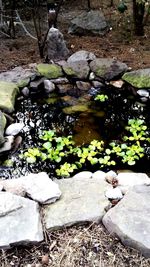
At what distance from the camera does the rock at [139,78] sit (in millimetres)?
4629

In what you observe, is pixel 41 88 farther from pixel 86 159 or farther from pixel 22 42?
pixel 86 159

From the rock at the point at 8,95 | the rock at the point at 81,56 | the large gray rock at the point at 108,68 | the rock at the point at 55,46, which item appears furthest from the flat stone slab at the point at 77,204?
the rock at the point at 55,46

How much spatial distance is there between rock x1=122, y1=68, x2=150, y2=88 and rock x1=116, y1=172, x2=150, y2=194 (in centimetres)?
186

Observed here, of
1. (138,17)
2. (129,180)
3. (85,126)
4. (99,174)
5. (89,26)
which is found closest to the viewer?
(129,180)

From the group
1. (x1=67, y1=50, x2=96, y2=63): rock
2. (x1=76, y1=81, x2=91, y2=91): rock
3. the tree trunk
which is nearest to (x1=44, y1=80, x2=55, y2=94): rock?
(x1=76, y1=81, x2=91, y2=91): rock

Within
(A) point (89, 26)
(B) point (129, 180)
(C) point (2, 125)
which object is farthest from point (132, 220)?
(A) point (89, 26)

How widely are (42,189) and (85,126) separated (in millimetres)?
1479

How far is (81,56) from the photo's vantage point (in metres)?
5.12

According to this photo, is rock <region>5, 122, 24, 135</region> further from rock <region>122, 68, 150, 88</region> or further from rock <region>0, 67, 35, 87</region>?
rock <region>122, 68, 150, 88</region>

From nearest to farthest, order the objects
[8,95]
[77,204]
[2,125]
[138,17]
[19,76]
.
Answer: [77,204] → [2,125] → [8,95] → [19,76] → [138,17]

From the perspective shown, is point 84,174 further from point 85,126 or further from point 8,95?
point 8,95

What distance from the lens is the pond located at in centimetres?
346

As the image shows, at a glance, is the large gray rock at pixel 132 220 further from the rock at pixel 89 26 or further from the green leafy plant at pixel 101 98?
the rock at pixel 89 26

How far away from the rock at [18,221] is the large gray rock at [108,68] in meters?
2.72
